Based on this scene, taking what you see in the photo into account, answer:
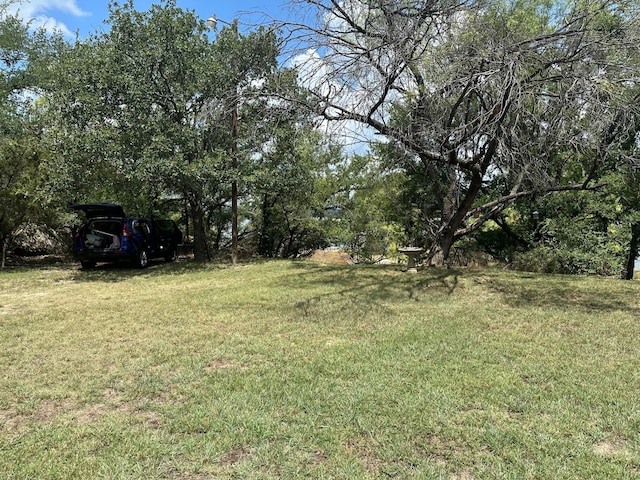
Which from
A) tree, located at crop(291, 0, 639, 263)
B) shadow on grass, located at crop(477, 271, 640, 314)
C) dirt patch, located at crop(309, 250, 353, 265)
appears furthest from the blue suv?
shadow on grass, located at crop(477, 271, 640, 314)

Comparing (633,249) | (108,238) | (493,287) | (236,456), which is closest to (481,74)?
(493,287)

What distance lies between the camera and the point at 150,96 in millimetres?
9812

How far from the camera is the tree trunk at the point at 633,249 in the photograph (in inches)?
448

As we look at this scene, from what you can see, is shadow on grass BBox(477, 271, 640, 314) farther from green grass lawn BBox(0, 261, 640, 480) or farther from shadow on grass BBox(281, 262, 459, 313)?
shadow on grass BBox(281, 262, 459, 313)

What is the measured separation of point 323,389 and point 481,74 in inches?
162

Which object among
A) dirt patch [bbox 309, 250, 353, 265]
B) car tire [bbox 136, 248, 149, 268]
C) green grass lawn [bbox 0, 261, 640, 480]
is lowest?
green grass lawn [bbox 0, 261, 640, 480]

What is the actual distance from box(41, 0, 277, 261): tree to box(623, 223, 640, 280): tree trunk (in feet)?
33.7

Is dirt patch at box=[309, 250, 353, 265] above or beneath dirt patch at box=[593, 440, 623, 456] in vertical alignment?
above

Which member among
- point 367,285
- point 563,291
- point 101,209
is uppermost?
point 101,209

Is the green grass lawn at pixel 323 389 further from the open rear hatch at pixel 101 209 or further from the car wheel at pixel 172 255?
the car wheel at pixel 172 255

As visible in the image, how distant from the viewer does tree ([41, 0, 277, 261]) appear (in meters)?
9.29

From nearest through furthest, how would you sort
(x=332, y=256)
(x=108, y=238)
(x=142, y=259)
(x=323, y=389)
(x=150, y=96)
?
(x=323, y=389), (x=150, y=96), (x=108, y=238), (x=142, y=259), (x=332, y=256)

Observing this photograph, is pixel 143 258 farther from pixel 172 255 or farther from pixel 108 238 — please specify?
pixel 172 255

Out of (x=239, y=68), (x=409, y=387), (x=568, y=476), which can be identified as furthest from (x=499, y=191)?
(x=568, y=476)
